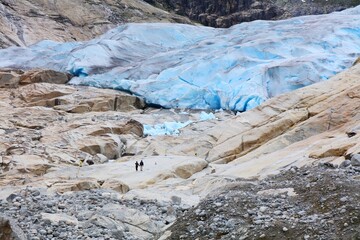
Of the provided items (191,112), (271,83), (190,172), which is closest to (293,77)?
(271,83)

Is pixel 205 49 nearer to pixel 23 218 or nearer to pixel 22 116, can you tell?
pixel 22 116

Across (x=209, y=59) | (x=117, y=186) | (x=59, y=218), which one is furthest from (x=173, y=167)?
(x=209, y=59)

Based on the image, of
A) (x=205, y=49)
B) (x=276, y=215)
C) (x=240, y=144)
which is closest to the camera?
(x=276, y=215)

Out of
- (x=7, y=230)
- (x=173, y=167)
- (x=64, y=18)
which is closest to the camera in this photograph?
(x=7, y=230)

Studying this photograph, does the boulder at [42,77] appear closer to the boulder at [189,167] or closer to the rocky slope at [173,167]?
the rocky slope at [173,167]

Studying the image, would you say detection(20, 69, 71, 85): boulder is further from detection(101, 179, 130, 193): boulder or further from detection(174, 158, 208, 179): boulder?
detection(101, 179, 130, 193): boulder

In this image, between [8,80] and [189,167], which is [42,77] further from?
[189,167]

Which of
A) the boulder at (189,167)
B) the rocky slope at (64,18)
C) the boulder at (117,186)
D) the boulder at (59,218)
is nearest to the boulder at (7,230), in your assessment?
the boulder at (59,218)
